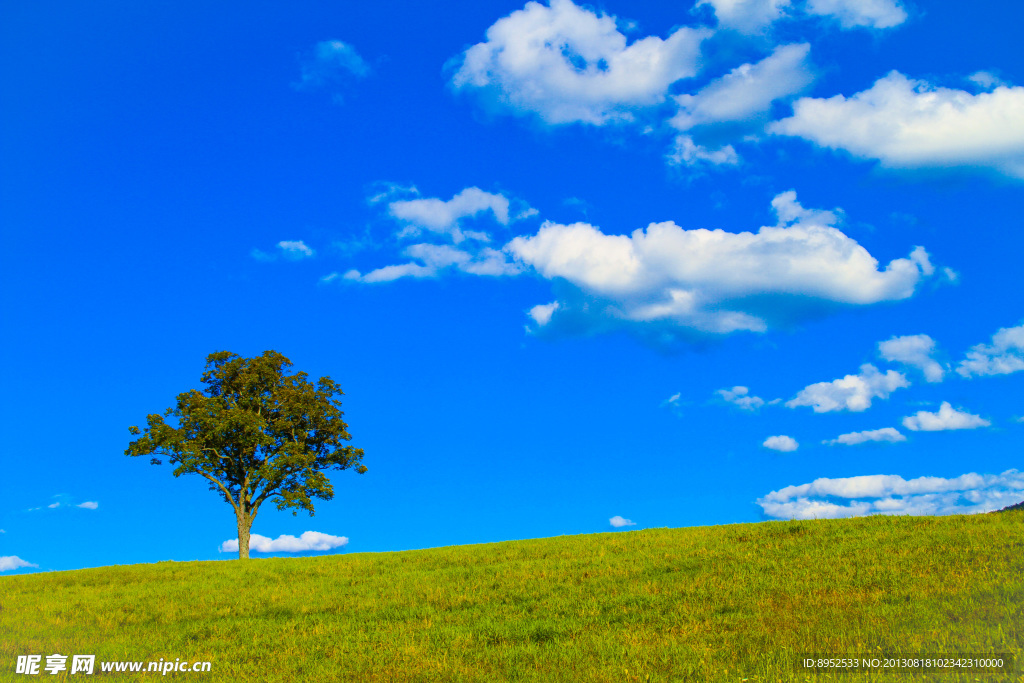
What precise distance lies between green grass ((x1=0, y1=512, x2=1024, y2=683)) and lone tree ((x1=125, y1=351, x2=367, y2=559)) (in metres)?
11.5

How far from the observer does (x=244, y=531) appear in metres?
42.9

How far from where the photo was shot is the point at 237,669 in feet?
53.9

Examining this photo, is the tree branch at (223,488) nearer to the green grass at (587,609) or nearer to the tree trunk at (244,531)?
the tree trunk at (244,531)

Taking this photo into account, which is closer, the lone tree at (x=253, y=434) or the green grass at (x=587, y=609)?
the green grass at (x=587, y=609)

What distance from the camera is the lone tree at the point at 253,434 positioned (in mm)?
42562

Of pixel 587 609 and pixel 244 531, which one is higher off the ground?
pixel 244 531

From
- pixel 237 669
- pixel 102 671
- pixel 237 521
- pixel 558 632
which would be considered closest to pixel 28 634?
pixel 102 671

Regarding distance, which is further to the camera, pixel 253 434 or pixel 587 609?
pixel 253 434

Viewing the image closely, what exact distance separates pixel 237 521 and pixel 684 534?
28.7 m

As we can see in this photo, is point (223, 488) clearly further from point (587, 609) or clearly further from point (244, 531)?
point (587, 609)

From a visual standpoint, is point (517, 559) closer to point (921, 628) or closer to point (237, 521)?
point (921, 628)

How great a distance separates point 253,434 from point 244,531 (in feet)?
20.9

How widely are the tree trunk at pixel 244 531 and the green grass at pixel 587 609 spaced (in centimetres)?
1007

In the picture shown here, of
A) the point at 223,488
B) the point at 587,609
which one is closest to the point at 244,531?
the point at 223,488
